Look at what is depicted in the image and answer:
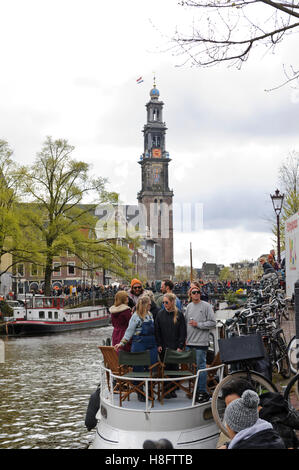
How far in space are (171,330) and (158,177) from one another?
402 ft

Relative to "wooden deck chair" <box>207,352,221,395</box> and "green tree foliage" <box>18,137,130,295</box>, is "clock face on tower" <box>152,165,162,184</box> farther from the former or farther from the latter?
"wooden deck chair" <box>207,352,221,395</box>

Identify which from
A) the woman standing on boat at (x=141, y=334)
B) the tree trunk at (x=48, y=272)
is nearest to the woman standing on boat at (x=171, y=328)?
the woman standing on boat at (x=141, y=334)

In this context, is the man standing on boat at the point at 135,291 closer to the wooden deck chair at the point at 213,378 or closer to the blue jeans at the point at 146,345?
the blue jeans at the point at 146,345

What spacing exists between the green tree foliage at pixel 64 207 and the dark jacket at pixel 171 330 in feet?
106

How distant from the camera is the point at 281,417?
5.55 m

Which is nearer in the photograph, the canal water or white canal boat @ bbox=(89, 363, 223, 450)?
white canal boat @ bbox=(89, 363, 223, 450)

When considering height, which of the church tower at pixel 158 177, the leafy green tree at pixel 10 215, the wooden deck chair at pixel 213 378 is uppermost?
the church tower at pixel 158 177

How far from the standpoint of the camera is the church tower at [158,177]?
129 meters

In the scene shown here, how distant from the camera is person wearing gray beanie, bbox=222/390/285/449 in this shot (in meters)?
4.31

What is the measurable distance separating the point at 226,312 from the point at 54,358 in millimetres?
13211

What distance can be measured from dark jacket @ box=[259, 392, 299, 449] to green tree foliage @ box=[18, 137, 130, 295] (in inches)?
1384

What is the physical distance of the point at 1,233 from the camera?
3709cm

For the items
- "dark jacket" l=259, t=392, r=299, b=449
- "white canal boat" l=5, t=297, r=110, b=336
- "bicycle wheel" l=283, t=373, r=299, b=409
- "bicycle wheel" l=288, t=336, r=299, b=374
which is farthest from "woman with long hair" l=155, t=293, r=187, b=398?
"white canal boat" l=5, t=297, r=110, b=336
